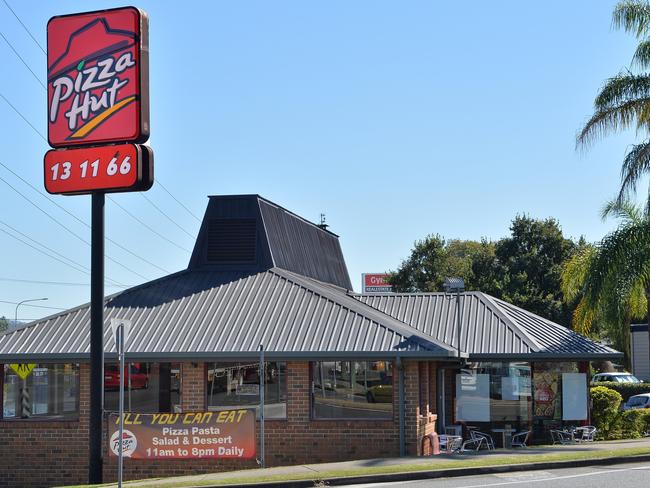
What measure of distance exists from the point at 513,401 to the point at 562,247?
99.7 ft

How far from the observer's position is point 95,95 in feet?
57.9

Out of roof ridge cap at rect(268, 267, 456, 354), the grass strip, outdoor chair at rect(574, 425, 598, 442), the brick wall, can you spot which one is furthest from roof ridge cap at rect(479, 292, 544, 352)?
the grass strip

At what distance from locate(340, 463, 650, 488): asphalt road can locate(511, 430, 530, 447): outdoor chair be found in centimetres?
680

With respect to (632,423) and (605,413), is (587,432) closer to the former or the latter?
(605,413)

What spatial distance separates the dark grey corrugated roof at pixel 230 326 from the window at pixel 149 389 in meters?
0.72

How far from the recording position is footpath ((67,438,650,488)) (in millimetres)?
15852

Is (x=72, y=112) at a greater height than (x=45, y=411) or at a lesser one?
greater

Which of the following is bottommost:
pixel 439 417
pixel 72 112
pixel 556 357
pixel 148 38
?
pixel 439 417

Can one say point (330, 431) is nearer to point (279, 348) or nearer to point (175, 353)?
point (279, 348)

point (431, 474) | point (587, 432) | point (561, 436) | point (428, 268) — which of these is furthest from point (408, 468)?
point (428, 268)

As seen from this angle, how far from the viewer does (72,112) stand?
58.2 feet

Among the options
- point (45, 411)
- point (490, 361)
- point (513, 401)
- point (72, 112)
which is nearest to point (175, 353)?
point (45, 411)

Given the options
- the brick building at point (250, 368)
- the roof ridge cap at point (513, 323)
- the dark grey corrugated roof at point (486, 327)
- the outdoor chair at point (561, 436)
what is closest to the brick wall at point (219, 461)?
the brick building at point (250, 368)

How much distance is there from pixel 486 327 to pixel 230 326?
6878mm
